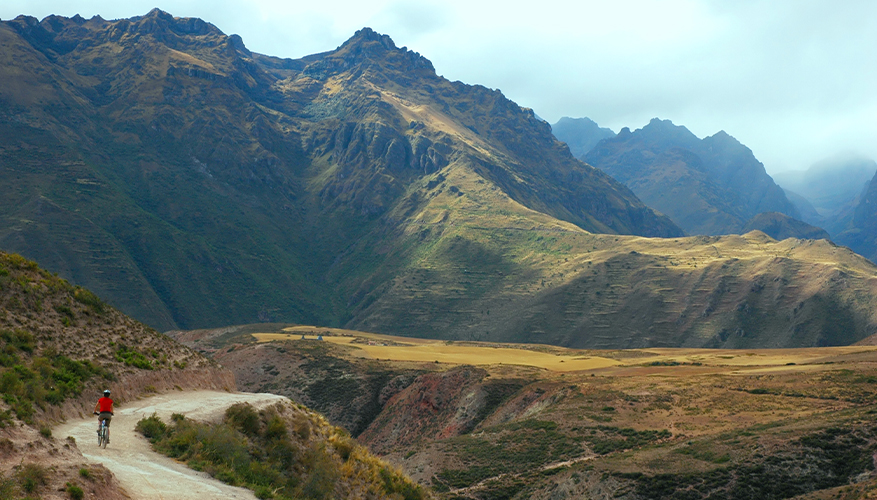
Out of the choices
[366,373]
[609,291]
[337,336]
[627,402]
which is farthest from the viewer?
[609,291]

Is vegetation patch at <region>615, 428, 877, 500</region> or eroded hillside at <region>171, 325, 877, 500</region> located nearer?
vegetation patch at <region>615, 428, 877, 500</region>

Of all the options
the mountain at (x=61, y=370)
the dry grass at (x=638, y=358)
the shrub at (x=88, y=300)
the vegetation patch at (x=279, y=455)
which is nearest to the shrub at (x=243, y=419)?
the vegetation patch at (x=279, y=455)

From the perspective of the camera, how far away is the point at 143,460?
2084 cm

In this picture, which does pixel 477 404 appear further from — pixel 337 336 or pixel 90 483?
pixel 337 336

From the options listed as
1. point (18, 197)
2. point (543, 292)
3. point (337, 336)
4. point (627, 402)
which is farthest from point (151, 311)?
point (627, 402)

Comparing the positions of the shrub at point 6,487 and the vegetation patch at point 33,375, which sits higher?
the vegetation patch at point 33,375

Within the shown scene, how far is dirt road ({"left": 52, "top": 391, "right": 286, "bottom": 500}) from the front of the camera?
18.3 metres

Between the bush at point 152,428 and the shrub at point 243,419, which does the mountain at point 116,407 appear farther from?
the bush at point 152,428

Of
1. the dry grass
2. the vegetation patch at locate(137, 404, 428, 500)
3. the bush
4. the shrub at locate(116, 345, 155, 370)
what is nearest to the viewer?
the vegetation patch at locate(137, 404, 428, 500)

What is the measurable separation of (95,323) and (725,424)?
44983 mm

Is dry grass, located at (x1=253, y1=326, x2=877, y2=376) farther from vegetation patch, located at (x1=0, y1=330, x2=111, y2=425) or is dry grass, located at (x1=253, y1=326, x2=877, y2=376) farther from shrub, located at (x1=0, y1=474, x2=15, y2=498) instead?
shrub, located at (x1=0, y1=474, x2=15, y2=498)

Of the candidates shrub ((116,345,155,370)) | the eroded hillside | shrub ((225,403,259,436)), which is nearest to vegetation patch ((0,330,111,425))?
shrub ((116,345,155,370))

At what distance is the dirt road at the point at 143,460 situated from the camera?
18266mm

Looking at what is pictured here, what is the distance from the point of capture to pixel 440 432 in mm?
67688
